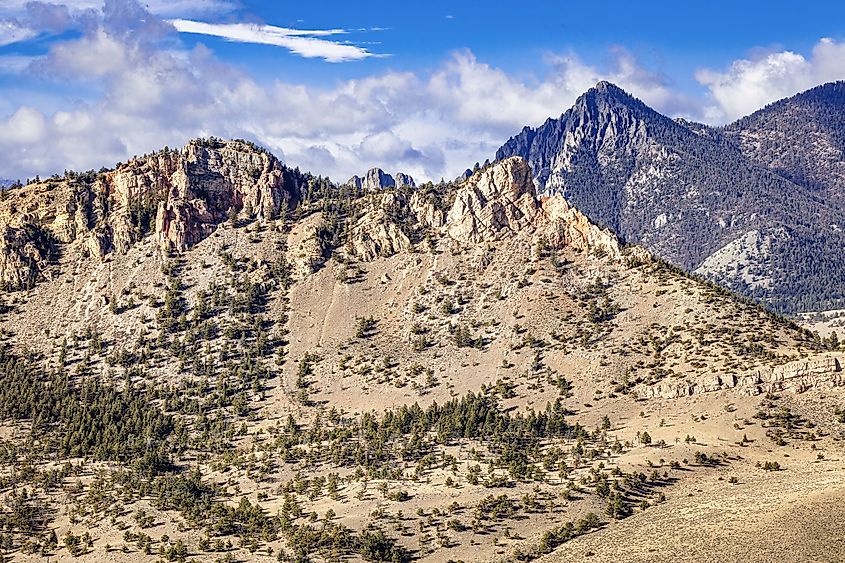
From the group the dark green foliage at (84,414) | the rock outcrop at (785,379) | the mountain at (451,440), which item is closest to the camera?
the mountain at (451,440)

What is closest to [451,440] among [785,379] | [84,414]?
[785,379]

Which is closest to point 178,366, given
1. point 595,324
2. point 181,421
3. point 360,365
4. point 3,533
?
point 181,421

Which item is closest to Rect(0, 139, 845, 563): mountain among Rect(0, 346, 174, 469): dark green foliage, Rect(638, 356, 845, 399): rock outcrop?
Rect(638, 356, 845, 399): rock outcrop

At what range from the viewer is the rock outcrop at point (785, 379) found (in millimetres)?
155125

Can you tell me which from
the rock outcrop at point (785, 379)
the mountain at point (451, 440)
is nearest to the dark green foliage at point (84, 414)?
the mountain at point (451, 440)

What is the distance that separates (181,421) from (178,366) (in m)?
21.6

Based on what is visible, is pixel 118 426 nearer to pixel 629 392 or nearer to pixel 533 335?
pixel 533 335

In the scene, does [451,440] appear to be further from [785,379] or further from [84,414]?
[84,414]

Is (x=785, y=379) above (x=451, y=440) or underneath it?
above

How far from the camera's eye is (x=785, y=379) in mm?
156500

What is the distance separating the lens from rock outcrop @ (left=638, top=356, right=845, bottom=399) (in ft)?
509

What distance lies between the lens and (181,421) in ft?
586

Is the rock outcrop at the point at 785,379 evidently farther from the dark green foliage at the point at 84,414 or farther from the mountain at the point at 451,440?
the dark green foliage at the point at 84,414

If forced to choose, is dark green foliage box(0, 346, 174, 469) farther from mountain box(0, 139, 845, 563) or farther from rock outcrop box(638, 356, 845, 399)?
rock outcrop box(638, 356, 845, 399)
